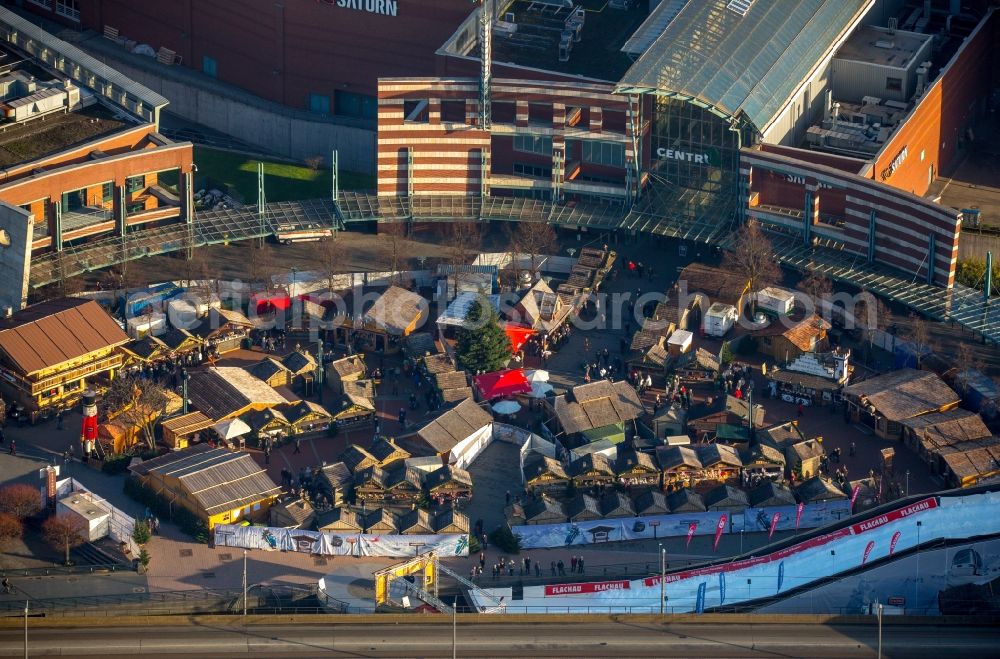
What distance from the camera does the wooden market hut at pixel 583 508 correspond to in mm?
169250

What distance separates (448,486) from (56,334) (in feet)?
107

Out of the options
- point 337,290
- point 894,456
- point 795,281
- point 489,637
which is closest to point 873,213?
point 795,281

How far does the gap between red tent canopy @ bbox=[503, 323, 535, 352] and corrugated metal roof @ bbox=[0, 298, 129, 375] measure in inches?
1134

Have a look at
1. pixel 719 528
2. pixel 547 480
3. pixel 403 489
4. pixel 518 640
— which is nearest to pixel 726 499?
pixel 719 528

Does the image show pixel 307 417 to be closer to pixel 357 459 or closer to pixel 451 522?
pixel 357 459

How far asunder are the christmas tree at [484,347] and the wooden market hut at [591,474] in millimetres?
16149

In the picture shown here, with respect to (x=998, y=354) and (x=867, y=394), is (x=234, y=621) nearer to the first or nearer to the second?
(x=867, y=394)

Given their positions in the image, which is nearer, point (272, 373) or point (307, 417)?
point (307, 417)

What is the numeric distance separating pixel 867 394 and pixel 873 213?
18465 mm

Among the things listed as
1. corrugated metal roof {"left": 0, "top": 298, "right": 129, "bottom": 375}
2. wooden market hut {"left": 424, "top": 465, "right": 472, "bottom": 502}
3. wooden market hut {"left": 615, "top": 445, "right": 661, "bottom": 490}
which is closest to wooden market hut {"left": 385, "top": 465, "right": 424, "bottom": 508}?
wooden market hut {"left": 424, "top": 465, "right": 472, "bottom": 502}

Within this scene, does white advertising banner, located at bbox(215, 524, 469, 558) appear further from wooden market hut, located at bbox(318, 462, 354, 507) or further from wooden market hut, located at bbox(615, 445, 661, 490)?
wooden market hut, located at bbox(615, 445, 661, 490)

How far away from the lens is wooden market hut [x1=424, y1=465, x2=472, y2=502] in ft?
566

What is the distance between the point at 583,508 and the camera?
557 feet

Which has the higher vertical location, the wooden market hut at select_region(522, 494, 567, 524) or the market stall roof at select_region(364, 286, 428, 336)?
the market stall roof at select_region(364, 286, 428, 336)
